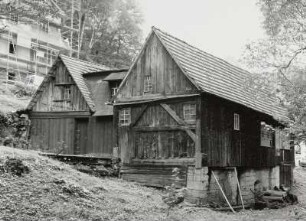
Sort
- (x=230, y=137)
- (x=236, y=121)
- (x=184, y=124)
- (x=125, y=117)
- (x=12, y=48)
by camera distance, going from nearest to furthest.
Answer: (x=184, y=124), (x=230, y=137), (x=125, y=117), (x=236, y=121), (x=12, y=48)

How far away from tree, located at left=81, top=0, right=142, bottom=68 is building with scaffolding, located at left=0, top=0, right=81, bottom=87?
192 centimetres

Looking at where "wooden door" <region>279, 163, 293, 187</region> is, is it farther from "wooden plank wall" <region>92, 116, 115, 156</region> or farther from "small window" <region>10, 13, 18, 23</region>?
"small window" <region>10, 13, 18, 23</region>

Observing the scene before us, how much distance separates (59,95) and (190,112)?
444 inches

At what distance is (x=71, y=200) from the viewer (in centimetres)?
1402

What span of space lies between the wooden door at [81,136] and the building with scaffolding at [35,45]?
1814 cm

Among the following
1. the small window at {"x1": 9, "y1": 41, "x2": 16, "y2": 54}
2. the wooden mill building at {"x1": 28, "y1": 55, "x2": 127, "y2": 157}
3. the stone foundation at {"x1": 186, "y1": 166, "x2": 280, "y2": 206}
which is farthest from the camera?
the small window at {"x1": 9, "y1": 41, "x2": 16, "y2": 54}

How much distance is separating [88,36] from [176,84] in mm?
37154

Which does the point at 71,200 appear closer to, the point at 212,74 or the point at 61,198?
the point at 61,198

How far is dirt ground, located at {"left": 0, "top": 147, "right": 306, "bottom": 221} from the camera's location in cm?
1256

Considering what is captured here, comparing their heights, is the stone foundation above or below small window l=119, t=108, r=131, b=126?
below

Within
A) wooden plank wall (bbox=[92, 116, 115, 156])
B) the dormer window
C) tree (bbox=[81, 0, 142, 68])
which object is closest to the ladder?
tree (bbox=[81, 0, 142, 68])

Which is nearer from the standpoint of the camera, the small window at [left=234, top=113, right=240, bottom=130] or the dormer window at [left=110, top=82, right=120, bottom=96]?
the small window at [left=234, top=113, right=240, bottom=130]

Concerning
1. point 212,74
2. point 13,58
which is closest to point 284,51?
point 212,74

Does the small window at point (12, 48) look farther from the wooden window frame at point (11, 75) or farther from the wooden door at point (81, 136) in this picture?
the wooden door at point (81, 136)
